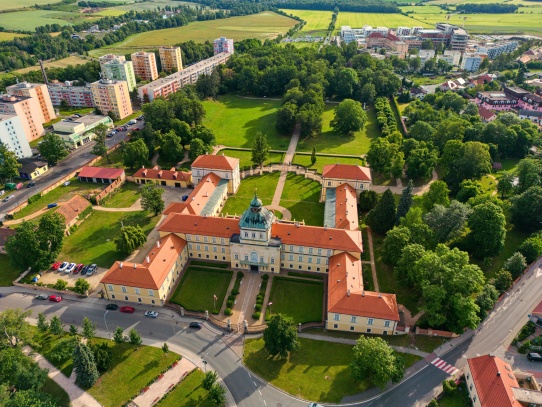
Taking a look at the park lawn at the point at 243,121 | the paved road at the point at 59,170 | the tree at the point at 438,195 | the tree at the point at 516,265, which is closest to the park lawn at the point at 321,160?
the park lawn at the point at 243,121

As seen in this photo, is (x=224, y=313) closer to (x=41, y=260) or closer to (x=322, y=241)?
(x=322, y=241)

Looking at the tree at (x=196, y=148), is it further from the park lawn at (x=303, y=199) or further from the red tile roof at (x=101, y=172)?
the park lawn at (x=303, y=199)

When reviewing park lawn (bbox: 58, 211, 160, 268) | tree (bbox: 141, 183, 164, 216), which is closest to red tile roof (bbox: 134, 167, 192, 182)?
tree (bbox: 141, 183, 164, 216)

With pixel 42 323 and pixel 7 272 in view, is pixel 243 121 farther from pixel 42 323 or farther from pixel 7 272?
pixel 42 323

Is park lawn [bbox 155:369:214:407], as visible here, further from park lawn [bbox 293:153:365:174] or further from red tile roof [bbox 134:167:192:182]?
park lawn [bbox 293:153:365:174]

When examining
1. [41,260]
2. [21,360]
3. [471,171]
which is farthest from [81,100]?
[471,171]

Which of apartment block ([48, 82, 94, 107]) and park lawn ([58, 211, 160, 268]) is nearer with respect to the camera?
park lawn ([58, 211, 160, 268])
